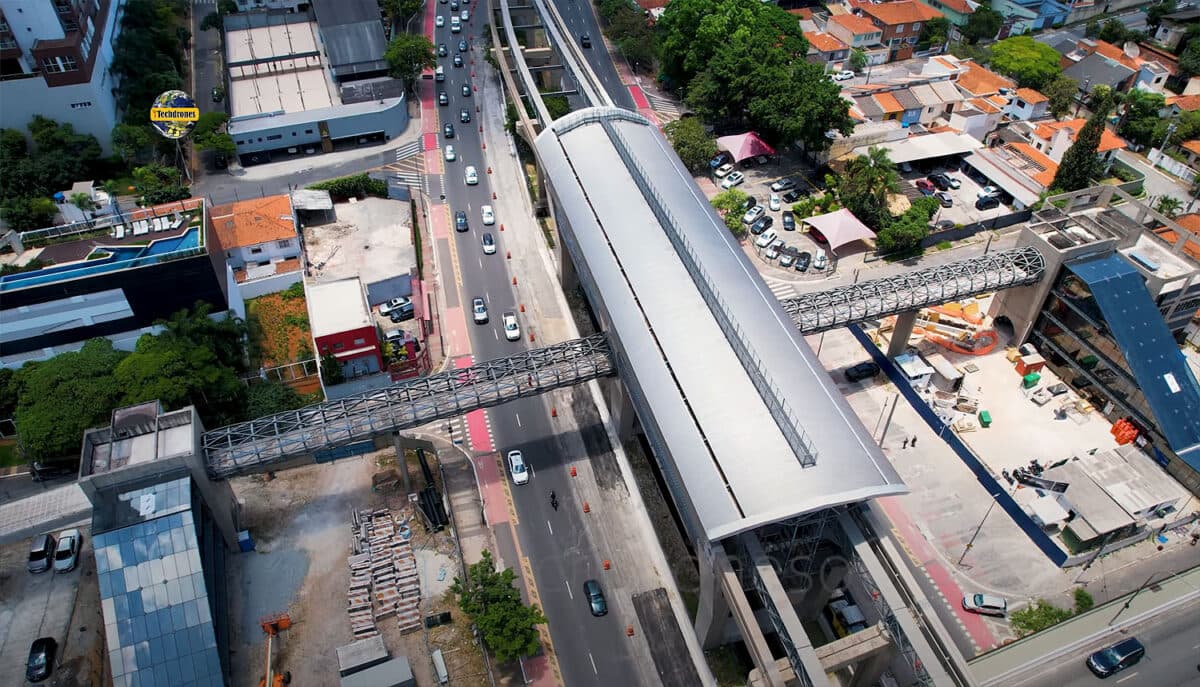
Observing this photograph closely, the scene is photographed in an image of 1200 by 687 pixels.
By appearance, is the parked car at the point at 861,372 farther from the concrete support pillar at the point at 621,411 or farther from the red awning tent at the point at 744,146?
the red awning tent at the point at 744,146

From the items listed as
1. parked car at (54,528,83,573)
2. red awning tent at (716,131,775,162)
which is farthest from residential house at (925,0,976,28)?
parked car at (54,528,83,573)

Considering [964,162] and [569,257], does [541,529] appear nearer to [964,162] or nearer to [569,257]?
[569,257]

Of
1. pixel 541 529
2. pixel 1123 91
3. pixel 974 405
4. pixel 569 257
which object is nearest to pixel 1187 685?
pixel 974 405

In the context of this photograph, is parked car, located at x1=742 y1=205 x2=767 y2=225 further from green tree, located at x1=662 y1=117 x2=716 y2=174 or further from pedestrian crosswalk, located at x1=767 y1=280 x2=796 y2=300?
pedestrian crosswalk, located at x1=767 y1=280 x2=796 y2=300

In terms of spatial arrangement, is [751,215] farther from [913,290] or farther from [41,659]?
[41,659]

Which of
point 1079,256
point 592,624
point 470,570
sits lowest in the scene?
point 592,624

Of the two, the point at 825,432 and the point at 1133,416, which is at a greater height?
the point at 825,432

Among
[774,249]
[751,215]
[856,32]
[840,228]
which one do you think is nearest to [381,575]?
[774,249]
